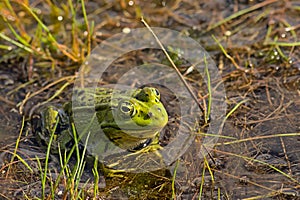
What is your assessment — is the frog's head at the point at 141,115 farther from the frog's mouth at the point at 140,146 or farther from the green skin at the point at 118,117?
the frog's mouth at the point at 140,146

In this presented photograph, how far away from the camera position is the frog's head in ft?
10.7

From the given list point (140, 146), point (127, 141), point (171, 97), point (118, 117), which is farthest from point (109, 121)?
point (171, 97)

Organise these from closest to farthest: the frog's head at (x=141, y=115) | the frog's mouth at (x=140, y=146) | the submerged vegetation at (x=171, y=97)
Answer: the frog's head at (x=141, y=115)
the submerged vegetation at (x=171, y=97)
the frog's mouth at (x=140, y=146)

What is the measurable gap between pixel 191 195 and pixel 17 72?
2138 mm

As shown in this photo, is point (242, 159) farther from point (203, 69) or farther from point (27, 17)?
point (27, 17)

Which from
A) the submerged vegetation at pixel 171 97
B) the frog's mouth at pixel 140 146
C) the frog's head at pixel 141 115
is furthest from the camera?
the frog's mouth at pixel 140 146

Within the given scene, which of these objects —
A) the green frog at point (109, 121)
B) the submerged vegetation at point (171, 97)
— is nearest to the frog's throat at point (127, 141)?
the green frog at point (109, 121)

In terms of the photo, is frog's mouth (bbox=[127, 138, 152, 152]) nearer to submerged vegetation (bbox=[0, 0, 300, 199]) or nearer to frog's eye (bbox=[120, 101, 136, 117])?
submerged vegetation (bbox=[0, 0, 300, 199])

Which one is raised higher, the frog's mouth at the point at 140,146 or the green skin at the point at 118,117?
the green skin at the point at 118,117

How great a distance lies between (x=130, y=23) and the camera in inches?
199

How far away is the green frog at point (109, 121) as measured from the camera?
3301 mm

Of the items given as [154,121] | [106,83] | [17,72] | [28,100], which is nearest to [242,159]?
[154,121]

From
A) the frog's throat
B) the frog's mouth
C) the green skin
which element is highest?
the green skin

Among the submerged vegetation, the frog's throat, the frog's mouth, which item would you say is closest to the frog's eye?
the frog's throat
